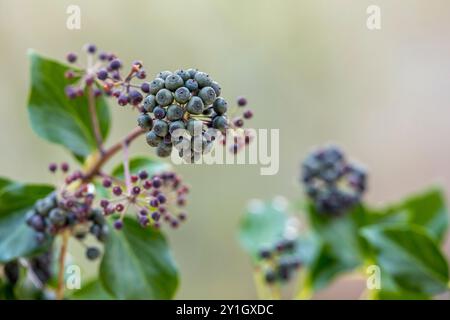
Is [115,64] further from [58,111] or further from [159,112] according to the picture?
[58,111]

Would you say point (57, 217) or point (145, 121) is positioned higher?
point (145, 121)

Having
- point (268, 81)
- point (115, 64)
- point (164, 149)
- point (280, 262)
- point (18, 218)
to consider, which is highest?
point (268, 81)

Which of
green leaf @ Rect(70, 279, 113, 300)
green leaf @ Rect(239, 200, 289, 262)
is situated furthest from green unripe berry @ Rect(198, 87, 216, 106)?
green leaf @ Rect(239, 200, 289, 262)

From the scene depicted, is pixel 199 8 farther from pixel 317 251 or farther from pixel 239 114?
pixel 239 114

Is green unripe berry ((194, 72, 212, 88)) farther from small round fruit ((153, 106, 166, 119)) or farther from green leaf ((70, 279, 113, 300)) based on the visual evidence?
green leaf ((70, 279, 113, 300))

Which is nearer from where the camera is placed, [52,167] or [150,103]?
[150,103]

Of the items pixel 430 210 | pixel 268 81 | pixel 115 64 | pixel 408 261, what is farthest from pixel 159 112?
pixel 268 81

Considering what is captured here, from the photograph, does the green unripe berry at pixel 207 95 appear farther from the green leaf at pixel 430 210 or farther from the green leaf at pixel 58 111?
the green leaf at pixel 430 210
